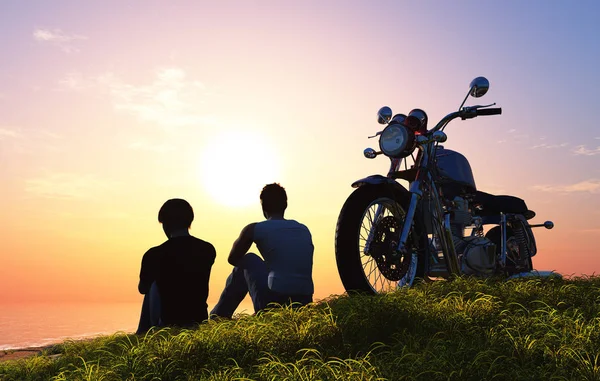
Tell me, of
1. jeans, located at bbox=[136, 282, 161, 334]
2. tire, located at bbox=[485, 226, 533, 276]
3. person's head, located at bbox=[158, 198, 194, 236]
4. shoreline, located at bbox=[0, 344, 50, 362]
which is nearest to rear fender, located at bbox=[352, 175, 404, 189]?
person's head, located at bbox=[158, 198, 194, 236]

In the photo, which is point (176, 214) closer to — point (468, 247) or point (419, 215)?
point (419, 215)

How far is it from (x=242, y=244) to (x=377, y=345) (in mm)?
1583

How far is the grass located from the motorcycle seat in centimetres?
260

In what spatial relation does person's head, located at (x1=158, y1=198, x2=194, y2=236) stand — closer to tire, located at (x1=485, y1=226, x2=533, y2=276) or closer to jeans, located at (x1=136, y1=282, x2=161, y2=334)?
jeans, located at (x1=136, y1=282, x2=161, y2=334)

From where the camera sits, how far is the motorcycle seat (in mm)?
8359

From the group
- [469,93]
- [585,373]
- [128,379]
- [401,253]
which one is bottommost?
[585,373]

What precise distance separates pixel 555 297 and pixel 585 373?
2053 millimetres

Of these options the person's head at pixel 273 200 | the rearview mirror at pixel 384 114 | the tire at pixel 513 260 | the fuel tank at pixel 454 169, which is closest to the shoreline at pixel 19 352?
the person's head at pixel 273 200

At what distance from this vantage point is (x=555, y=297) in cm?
591

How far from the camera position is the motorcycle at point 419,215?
612cm

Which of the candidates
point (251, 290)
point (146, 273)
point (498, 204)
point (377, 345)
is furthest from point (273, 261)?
point (498, 204)

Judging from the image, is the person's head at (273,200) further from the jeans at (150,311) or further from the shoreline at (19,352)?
the shoreline at (19,352)

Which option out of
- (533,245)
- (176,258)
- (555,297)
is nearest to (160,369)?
(176,258)

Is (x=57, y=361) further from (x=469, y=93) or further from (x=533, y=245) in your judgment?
(x=533, y=245)
